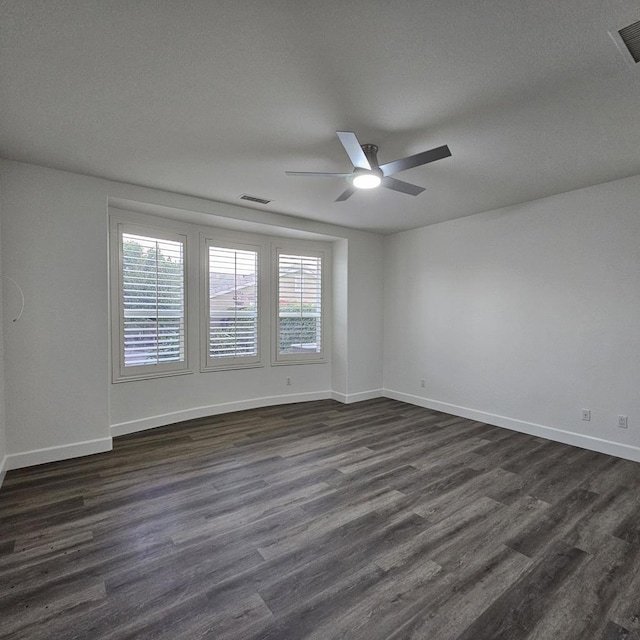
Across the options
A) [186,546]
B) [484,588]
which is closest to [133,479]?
[186,546]

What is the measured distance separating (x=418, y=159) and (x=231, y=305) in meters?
3.35

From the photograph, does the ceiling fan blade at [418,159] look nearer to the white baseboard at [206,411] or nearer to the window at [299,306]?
the window at [299,306]

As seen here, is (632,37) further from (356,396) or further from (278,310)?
(356,396)

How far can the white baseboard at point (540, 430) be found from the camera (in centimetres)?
352

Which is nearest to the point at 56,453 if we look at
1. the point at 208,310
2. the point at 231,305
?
the point at 208,310

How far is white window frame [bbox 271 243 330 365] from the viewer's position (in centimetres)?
543

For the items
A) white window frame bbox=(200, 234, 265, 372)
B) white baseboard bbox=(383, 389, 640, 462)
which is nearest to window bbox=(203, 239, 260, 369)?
white window frame bbox=(200, 234, 265, 372)

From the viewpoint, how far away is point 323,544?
7.21 feet

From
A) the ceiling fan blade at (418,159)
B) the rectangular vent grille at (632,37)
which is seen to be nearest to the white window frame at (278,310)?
the ceiling fan blade at (418,159)

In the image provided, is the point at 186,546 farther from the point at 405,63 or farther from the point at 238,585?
the point at 405,63

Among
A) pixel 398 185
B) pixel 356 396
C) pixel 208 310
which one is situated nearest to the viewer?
pixel 398 185

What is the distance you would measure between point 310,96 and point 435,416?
4.23 metres

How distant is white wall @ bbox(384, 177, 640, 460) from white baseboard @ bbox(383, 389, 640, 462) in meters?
0.01

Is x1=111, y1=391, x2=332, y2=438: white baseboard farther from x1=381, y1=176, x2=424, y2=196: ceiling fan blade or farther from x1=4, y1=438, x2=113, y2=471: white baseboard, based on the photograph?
x1=381, y1=176, x2=424, y2=196: ceiling fan blade
